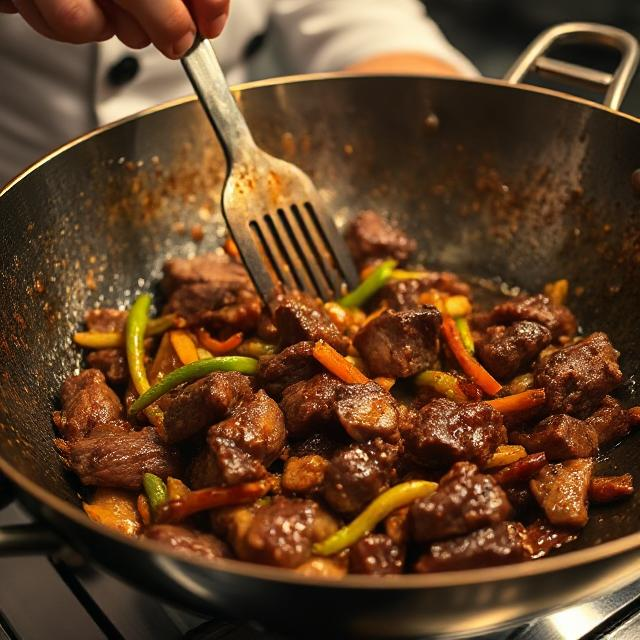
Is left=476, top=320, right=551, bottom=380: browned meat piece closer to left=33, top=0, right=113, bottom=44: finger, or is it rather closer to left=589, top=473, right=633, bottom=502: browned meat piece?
left=589, top=473, right=633, bottom=502: browned meat piece

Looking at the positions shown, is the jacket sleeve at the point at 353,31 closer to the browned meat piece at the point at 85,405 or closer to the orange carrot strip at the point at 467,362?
the orange carrot strip at the point at 467,362

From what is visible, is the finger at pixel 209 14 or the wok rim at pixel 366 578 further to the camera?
the finger at pixel 209 14

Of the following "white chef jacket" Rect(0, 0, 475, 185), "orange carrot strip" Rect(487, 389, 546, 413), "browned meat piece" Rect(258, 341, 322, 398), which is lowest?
"orange carrot strip" Rect(487, 389, 546, 413)

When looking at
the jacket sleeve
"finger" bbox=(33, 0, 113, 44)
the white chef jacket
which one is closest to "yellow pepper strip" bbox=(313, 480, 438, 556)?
"finger" bbox=(33, 0, 113, 44)

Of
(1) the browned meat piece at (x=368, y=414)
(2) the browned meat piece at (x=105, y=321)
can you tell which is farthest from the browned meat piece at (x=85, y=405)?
(1) the browned meat piece at (x=368, y=414)

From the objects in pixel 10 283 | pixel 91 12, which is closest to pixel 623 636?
pixel 10 283

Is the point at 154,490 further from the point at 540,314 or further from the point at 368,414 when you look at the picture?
the point at 540,314

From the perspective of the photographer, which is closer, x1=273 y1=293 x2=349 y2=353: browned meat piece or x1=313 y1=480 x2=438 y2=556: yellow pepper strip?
x1=313 y1=480 x2=438 y2=556: yellow pepper strip
